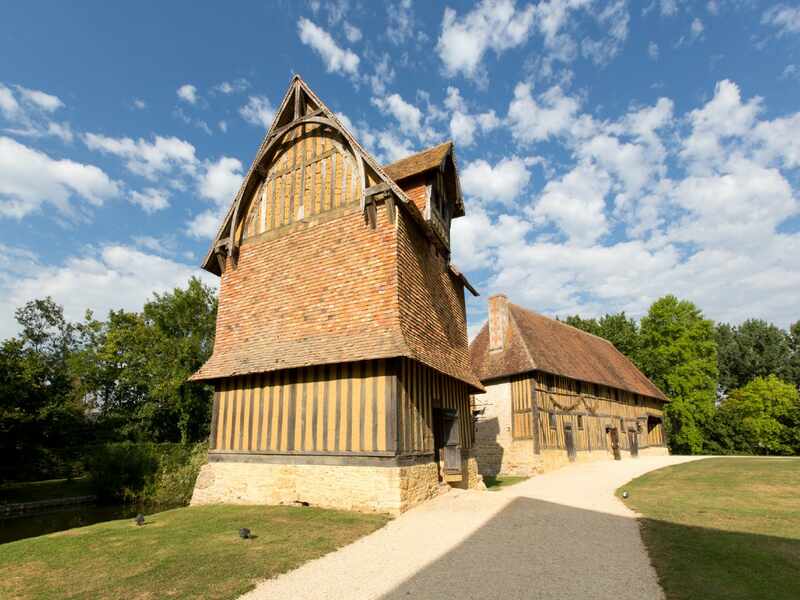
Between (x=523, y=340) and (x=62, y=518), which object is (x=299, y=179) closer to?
(x=523, y=340)

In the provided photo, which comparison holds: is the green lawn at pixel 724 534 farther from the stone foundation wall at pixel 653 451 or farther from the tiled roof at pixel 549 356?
the stone foundation wall at pixel 653 451

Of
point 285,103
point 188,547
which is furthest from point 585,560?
point 285,103

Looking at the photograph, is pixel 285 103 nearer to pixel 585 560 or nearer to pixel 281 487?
pixel 281 487

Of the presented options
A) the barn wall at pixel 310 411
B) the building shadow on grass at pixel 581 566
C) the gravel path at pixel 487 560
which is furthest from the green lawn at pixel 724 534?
the barn wall at pixel 310 411

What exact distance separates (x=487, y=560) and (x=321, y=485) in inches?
184

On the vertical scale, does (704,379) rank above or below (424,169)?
below

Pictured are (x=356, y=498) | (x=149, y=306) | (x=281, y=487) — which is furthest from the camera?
(x=149, y=306)

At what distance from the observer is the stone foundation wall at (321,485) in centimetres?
908

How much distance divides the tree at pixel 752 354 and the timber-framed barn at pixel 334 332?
43256 mm

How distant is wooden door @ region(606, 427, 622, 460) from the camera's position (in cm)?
2538

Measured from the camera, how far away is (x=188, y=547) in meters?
6.84

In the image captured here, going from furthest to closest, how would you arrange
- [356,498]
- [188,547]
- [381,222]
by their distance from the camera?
[381,222]
[356,498]
[188,547]

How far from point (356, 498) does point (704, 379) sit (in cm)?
3411

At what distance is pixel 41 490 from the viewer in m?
20.7
